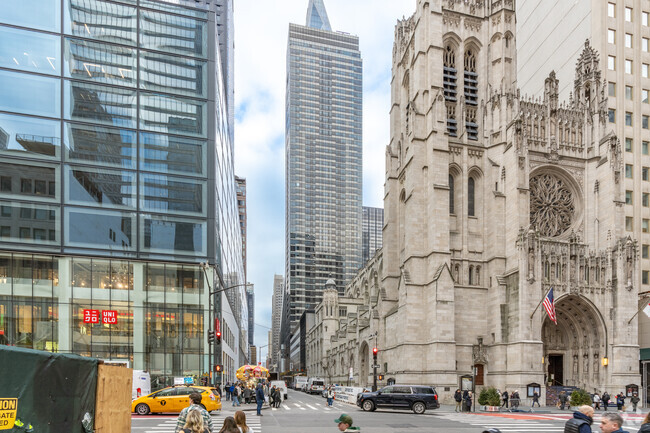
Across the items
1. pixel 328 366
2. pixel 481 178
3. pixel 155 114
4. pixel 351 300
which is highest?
pixel 155 114

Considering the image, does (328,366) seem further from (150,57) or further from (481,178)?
(150,57)

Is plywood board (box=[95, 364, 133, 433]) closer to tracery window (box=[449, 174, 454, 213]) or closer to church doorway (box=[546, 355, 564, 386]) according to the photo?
tracery window (box=[449, 174, 454, 213])

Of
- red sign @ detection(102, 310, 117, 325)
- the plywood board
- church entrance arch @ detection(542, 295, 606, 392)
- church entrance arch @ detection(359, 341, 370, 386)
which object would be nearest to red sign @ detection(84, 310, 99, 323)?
red sign @ detection(102, 310, 117, 325)

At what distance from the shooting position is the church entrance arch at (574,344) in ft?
143

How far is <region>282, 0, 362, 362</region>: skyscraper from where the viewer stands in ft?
546

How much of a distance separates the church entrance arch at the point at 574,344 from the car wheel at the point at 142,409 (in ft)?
105

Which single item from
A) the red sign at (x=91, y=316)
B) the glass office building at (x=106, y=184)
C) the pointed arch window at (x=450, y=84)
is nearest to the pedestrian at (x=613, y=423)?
the glass office building at (x=106, y=184)

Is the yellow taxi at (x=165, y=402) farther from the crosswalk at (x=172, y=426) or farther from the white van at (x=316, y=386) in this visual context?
the white van at (x=316, y=386)

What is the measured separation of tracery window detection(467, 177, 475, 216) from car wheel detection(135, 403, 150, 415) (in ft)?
106

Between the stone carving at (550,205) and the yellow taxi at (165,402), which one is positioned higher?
the stone carving at (550,205)

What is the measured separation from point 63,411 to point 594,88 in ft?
167

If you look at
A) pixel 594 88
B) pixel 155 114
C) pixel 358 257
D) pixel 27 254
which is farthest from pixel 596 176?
pixel 358 257

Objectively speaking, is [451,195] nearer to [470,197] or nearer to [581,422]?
[470,197]

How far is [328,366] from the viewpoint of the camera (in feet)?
300
